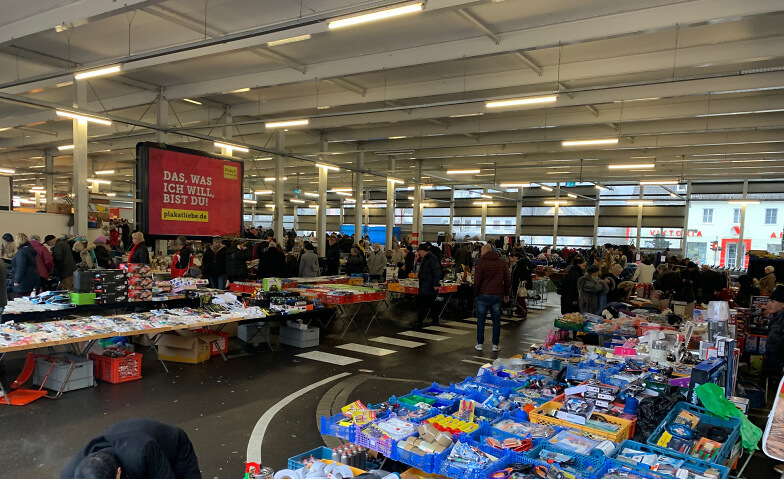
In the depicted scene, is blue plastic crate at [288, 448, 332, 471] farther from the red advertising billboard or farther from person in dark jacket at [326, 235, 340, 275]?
person in dark jacket at [326, 235, 340, 275]

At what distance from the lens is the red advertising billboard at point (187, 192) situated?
10.0 metres

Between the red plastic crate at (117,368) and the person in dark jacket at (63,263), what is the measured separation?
14.5ft

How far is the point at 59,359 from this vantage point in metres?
5.68

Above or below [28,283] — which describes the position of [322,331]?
below

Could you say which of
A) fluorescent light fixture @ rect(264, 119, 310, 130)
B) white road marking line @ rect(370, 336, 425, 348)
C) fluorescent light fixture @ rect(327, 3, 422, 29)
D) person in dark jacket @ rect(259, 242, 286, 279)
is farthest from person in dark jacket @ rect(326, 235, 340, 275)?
fluorescent light fixture @ rect(327, 3, 422, 29)

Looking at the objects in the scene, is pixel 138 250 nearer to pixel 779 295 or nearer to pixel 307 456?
pixel 307 456

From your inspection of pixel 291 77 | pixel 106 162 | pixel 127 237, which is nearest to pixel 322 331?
pixel 291 77

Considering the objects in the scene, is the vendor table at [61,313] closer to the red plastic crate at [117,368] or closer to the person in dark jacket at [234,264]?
the red plastic crate at [117,368]

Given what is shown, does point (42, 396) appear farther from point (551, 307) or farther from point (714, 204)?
point (714, 204)

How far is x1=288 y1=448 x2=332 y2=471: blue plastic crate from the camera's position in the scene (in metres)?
2.81

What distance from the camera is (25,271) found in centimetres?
807

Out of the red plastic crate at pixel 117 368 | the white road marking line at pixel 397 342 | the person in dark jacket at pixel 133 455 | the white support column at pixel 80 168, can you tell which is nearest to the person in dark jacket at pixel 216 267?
the white support column at pixel 80 168

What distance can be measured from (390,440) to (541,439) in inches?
40.7

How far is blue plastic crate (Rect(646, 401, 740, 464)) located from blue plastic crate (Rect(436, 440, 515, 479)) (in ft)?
3.74
